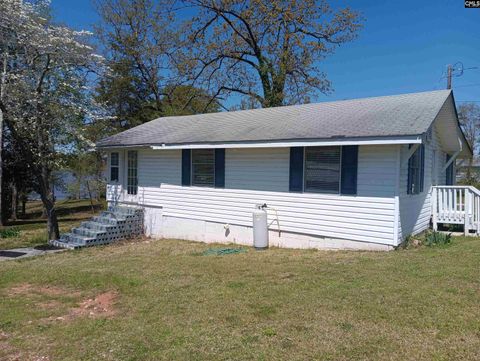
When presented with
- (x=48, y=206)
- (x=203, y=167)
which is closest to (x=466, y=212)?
(x=203, y=167)

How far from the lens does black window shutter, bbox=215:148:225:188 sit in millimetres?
11125

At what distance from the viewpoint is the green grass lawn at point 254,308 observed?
4.08m

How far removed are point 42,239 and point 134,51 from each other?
15.2 metres

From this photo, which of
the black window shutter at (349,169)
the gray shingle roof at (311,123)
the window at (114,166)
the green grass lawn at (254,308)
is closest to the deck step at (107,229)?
the window at (114,166)

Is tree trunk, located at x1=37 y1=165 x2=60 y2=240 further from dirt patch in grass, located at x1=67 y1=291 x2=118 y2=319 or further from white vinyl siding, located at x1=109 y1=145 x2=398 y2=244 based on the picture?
dirt patch in grass, located at x1=67 y1=291 x2=118 y2=319

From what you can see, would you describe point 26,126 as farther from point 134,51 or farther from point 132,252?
point 134,51

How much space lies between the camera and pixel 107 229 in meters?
12.0

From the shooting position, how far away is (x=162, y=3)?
23.4m

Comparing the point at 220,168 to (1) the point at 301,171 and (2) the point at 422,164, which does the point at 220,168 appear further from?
(2) the point at 422,164

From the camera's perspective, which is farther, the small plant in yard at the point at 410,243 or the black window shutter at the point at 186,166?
the black window shutter at the point at 186,166

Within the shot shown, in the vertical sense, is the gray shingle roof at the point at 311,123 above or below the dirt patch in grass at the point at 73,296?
above

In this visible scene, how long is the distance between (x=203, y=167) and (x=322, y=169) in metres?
3.94

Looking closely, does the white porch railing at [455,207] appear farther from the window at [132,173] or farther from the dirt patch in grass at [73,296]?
the window at [132,173]

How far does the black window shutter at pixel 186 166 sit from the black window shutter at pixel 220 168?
1.08 meters
